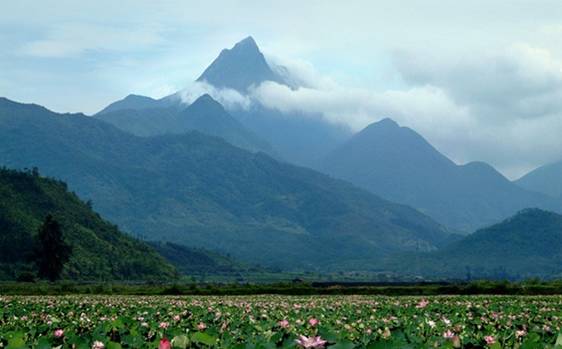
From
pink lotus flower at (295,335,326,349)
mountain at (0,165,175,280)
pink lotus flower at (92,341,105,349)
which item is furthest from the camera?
mountain at (0,165,175,280)

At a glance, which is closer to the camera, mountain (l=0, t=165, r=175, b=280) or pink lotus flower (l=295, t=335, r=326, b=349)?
pink lotus flower (l=295, t=335, r=326, b=349)

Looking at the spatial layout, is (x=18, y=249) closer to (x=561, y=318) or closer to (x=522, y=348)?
(x=561, y=318)

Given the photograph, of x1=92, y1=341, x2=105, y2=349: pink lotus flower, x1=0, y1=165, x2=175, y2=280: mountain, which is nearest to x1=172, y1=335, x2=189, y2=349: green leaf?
x1=92, y1=341, x2=105, y2=349: pink lotus flower

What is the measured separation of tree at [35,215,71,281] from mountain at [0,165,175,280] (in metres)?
20.1

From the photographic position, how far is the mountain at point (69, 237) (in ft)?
479

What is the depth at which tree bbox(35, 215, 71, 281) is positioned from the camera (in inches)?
4558

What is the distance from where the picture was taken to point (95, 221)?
18150 cm

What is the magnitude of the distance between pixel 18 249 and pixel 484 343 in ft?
482

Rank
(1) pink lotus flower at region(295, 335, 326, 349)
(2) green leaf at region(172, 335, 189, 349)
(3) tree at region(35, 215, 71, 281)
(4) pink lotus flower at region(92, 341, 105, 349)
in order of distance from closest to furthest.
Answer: (1) pink lotus flower at region(295, 335, 326, 349) → (2) green leaf at region(172, 335, 189, 349) → (4) pink lotus flower at region(92, 341, 105, 349) → (3) tree at region(35, 215, 71, 281)

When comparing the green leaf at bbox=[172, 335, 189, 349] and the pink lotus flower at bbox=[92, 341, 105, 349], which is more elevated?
the green leaf at bbox=[172, 335, 189, 349]

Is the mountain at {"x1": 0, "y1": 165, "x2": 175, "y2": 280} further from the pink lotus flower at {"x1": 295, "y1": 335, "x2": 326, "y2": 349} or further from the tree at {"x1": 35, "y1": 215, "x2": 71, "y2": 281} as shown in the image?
the pink lotus flower at {"x1": 295, "y1": 335, "x2": 326, "y2": 349}

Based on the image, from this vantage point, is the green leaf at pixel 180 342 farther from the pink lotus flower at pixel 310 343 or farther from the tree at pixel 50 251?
the tree at pixel 50 251

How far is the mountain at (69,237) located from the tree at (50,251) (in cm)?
2013

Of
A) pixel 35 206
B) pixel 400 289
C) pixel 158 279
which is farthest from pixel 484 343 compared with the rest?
pixel 35 206
